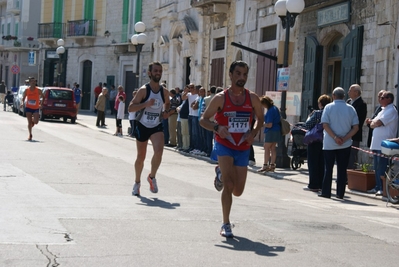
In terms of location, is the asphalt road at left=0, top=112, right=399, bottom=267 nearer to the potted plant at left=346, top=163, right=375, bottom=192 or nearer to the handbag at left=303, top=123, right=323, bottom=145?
the potted plant at left=346, top=163, right=375, bottom=192

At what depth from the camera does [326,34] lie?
2275 centimetres

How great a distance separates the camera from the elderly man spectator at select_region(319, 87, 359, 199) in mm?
13352

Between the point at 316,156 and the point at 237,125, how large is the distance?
20.6 ft

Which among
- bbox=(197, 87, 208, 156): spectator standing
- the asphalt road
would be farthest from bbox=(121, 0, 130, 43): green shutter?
the asphalt road

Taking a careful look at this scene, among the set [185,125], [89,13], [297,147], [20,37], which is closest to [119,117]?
[185,125]

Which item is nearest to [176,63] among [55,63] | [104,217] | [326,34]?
[326,34]

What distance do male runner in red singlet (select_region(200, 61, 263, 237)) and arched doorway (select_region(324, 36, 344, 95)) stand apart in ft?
45.8

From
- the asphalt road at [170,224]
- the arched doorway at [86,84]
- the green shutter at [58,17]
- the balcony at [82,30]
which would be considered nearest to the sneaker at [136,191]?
the asphalt road at [170,224]

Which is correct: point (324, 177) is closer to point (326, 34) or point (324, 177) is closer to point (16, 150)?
point (16, 150)

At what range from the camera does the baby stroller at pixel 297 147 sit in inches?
727

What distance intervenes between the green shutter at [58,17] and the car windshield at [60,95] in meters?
20.1

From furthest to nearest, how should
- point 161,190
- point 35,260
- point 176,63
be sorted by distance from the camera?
1. point 176,63
2. point 161,190
3. point 35,260

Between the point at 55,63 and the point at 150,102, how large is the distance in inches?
1921

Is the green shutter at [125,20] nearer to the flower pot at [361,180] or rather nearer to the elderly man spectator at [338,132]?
the flower pot at [361,180]
